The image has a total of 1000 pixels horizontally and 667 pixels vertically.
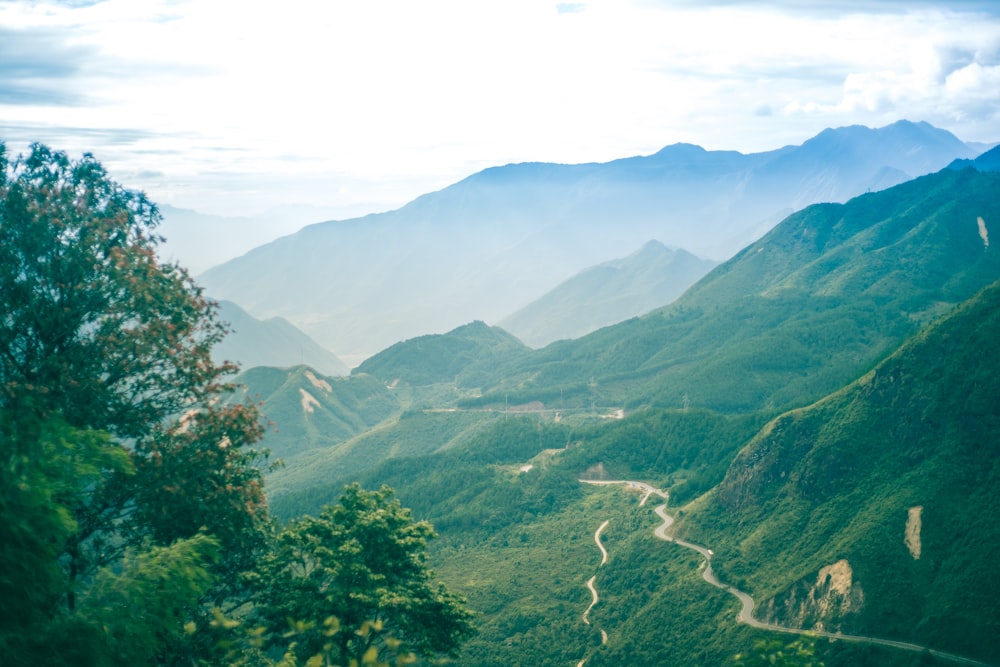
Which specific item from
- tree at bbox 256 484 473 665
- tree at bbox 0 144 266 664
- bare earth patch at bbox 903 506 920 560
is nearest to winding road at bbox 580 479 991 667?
bare earth patch at bbox 903 506 920 560

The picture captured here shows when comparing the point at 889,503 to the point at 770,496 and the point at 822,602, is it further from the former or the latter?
the point at 770,496

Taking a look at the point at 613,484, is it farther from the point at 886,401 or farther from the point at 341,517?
the point at 341,517

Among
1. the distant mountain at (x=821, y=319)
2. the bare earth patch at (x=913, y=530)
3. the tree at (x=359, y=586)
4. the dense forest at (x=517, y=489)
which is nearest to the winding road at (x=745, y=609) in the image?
the dense forest at (x=517, y=489)

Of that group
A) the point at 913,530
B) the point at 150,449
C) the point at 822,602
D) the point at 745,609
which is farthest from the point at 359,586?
the point at 913,530

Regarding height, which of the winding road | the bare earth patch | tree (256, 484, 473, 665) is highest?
tree (256, 484, 473, 665)

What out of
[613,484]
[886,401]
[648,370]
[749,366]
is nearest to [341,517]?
[886,401]

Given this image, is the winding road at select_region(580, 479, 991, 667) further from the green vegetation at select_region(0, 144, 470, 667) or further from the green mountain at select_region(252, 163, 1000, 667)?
the green vegetation at select_region(0, 144, 470, 667)
